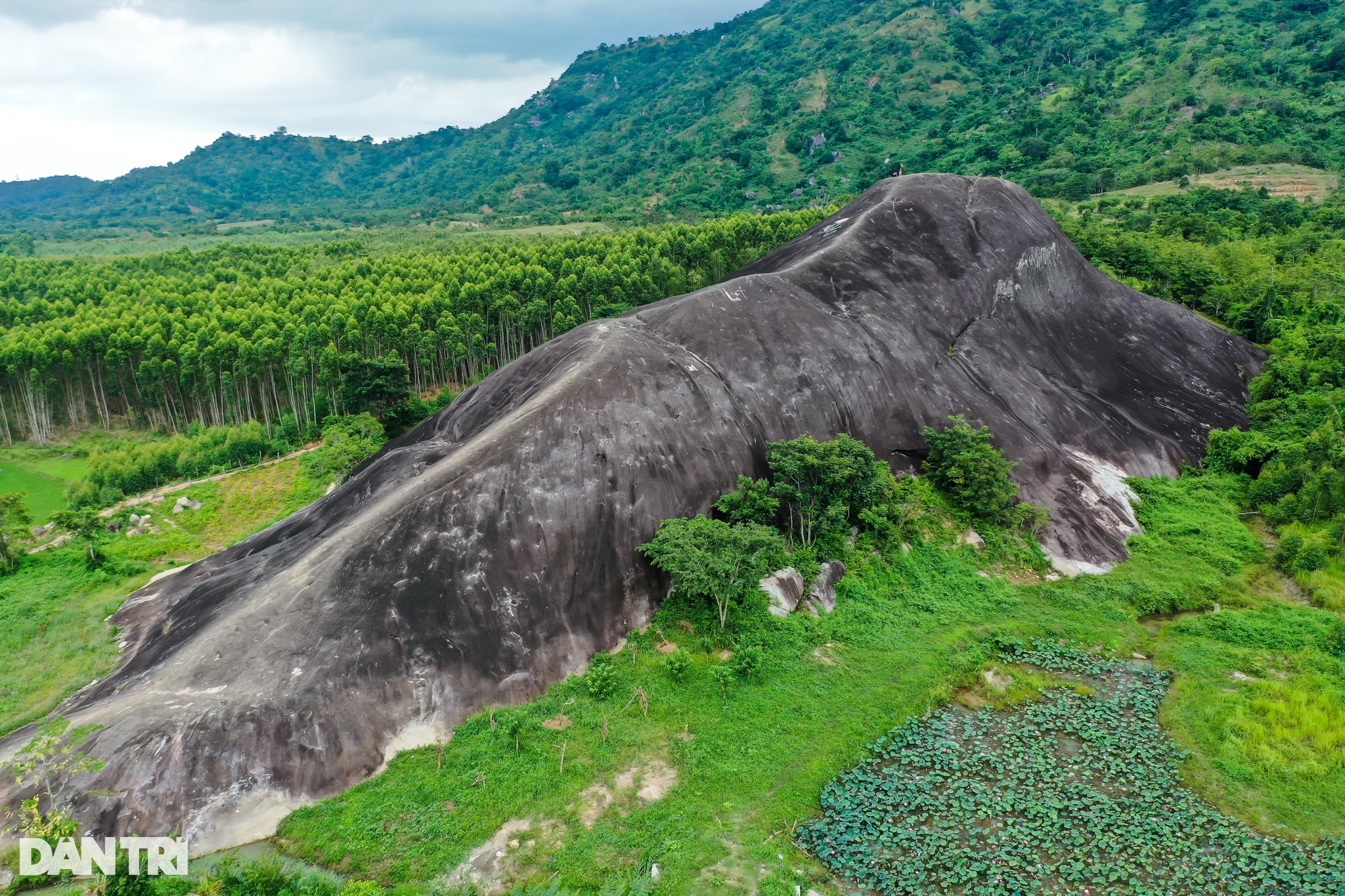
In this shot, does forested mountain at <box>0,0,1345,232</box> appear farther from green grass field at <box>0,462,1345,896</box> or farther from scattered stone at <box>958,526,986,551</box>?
green grass field at <box>0,462,1345,896</box>

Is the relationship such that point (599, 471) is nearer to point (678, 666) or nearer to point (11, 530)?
point (678, 666)

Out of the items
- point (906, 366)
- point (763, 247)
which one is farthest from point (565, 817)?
point (763, 247)

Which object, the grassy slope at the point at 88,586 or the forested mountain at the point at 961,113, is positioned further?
A: the forested mountain at the point at 961,113

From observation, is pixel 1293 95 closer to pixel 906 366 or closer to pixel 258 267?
pixel 906 366

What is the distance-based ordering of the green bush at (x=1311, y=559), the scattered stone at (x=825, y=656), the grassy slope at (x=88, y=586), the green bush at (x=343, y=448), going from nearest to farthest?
the scattered stone at (x=825, y=656), the grassy slope at (x=88, y=586), the green bush at (x=1311, y=559), the green bush at (x=343, y=448)

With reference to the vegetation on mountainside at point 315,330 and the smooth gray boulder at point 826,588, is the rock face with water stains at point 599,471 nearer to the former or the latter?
the smooth gray boulder at point 826,588

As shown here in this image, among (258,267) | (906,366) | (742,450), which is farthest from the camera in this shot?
Result: (258,267)

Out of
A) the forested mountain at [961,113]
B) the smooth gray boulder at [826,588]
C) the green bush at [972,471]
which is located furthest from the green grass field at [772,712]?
the forested mountain at [961,113]
